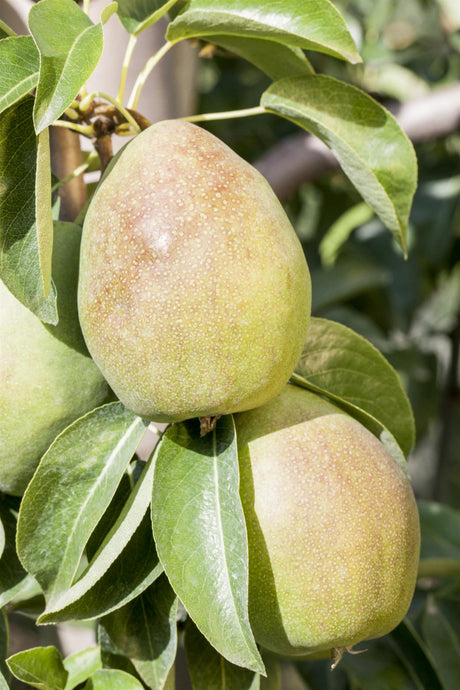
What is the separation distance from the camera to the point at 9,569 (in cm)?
71

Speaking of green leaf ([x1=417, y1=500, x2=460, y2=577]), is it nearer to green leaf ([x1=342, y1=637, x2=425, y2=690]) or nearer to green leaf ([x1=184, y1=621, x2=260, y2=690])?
green leaf ([x1=342, y1=637, x2=425, y2=690])

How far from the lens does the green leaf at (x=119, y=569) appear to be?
59 centimetres

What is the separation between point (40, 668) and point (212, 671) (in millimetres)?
152

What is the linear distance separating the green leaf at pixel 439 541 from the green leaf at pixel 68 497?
0.59m

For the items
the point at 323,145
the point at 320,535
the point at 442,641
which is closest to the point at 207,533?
the point at 320,535

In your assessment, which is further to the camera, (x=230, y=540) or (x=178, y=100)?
(x=178, y=100)

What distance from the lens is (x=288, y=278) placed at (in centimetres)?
59

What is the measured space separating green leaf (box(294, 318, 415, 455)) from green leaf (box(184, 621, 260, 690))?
0.87ft

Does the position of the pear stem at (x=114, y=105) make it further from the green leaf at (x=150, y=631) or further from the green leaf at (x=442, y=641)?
the green leaf at (x=442, y=641)

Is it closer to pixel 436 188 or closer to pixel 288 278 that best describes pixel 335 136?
pixel 288 278

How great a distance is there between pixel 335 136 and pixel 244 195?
0.15 m

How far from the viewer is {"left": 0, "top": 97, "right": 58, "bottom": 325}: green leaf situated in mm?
606

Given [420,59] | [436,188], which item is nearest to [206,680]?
[436,188]

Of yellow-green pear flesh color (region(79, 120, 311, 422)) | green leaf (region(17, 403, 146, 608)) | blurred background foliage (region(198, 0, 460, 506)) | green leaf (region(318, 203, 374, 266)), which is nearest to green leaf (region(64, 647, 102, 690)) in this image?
green leaf (region(17, 403, 146, 608))
